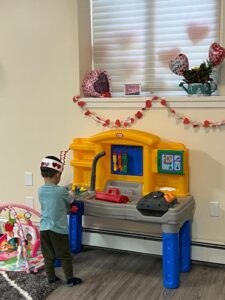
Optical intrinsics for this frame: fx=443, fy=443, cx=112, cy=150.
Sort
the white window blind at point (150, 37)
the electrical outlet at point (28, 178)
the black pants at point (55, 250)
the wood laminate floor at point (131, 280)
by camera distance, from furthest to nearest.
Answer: the electrical outlet at point (28, 178) → the white window blind at point (150, 37) → the black pants at point (55, 250) → the wood laminate floor at point (131, 280)

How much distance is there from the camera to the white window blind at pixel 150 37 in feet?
10.8

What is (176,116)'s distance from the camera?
122 inches

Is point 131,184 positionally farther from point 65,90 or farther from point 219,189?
point 65,90

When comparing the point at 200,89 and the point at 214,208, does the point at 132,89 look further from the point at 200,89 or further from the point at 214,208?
the point at 214,208

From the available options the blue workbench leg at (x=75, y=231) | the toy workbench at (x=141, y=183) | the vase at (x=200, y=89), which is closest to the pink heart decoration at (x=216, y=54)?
the vase at (x=200, y=89)

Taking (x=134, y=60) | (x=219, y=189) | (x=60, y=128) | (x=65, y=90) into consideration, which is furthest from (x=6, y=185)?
(x=219, y=189)

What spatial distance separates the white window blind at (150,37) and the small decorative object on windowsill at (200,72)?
273mm

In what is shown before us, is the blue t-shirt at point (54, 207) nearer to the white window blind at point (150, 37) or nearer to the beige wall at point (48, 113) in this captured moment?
the beige wall at point (48, 113)

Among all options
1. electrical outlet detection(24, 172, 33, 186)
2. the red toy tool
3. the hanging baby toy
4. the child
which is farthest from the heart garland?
the hanging baby toy

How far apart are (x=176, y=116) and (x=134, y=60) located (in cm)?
71

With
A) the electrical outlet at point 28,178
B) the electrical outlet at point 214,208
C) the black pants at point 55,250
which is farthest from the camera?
the electrical outlet at point 28,178

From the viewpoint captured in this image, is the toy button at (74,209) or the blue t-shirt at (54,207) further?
the toy button at (74,209)

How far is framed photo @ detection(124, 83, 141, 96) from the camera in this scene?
336 cm

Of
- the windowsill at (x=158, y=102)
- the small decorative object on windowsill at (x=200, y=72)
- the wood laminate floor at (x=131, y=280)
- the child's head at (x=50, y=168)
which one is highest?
the small decorative object on windowsill at (x=200, y=72)
